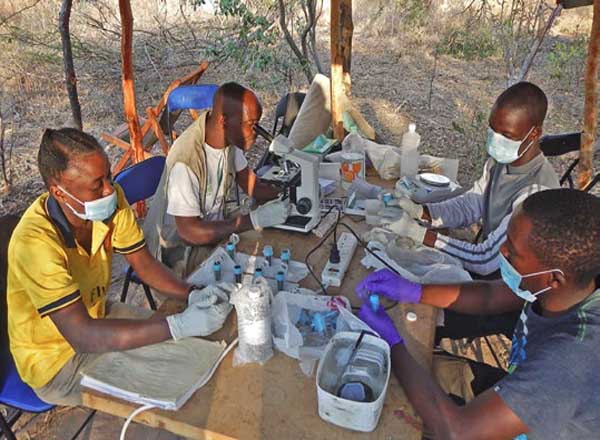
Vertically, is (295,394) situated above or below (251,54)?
below

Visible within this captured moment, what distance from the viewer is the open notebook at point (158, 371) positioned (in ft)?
4.34

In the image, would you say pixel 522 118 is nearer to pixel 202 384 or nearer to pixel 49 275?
pixel 202 384

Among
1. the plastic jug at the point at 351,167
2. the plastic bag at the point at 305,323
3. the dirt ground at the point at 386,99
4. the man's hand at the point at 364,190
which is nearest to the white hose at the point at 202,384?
the plastic bag at the point at 305,323

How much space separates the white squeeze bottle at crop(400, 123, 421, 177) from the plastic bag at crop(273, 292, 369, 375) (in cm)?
141

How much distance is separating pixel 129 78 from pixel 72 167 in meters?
2.83

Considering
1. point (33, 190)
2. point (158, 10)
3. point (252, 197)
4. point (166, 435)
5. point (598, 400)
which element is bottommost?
point (166, 435)

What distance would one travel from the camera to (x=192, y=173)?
7.65 feet

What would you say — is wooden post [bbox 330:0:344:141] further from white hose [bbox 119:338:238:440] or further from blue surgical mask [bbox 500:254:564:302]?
white hose [bbox 119:338:238:440]

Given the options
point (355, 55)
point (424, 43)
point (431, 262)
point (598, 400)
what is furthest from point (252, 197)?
point (424, 43)

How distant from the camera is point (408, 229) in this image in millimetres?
2154

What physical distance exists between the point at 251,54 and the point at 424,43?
547cm

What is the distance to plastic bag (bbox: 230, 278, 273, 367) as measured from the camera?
1352mm

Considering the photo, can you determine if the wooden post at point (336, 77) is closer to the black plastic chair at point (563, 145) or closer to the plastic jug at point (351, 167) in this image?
the plastic jug at point (351, 167)

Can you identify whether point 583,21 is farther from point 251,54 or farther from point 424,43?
point 251,54
